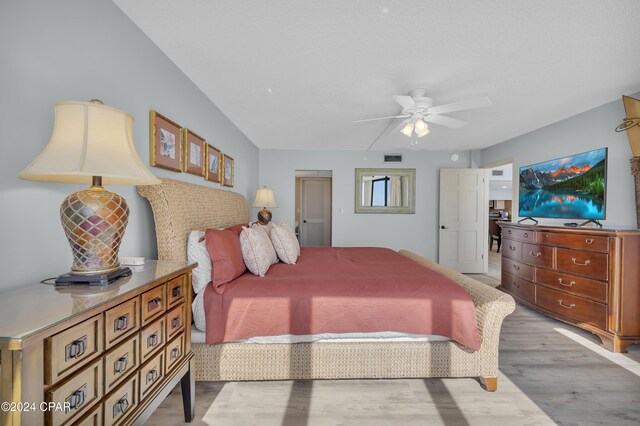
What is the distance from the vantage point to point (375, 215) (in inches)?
223

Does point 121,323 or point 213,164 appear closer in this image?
point 121,323

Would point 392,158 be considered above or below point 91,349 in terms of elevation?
above

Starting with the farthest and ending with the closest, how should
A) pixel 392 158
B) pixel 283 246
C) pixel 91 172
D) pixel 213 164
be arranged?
1. pixel 392 158
2. pixel 213 164
3. pixel 283 246
4. pixel 91 172

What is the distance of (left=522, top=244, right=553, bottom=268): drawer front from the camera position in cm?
307

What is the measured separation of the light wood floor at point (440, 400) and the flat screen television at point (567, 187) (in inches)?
68.6

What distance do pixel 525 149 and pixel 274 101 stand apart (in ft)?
13.0

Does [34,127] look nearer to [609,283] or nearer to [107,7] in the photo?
[107,7]

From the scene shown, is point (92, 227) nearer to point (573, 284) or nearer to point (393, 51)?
point (393, 51)

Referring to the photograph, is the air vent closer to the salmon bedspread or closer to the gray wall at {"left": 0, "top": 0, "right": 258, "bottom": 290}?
the salmon bedspread

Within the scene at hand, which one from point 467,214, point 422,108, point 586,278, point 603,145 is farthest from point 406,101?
point 467,214

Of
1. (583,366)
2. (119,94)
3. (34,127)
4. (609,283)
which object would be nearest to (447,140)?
(609,283)

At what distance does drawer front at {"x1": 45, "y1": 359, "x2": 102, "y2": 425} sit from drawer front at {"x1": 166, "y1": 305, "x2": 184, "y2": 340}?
1.37 feet

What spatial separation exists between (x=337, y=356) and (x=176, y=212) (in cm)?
150

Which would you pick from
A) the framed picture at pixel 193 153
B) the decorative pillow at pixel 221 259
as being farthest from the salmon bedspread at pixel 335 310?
the framed picture at pixel 193 153
